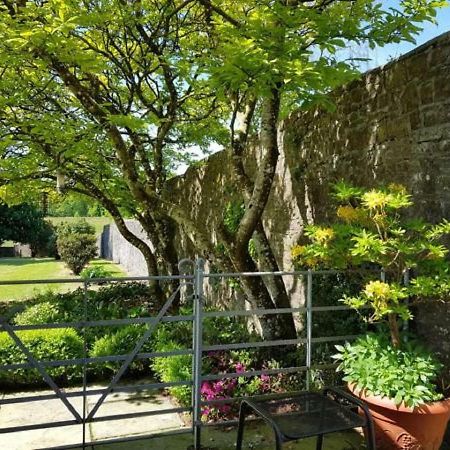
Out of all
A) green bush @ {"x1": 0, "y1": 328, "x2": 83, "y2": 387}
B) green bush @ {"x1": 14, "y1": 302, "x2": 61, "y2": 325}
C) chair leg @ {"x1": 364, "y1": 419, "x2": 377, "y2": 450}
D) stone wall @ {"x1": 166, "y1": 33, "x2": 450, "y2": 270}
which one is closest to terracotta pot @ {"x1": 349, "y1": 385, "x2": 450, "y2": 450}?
chair leg @ {"x1": 364, "y1": 419, "x2": 377, "y2": 450}

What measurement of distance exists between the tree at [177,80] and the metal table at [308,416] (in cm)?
186

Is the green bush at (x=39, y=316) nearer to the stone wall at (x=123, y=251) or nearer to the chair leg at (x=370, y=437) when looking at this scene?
the chair leg at (x=370, y=437)

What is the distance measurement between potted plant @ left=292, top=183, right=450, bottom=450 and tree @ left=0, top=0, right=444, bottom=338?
3.72 ft

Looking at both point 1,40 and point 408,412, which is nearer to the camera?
point 408,412

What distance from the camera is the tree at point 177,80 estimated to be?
3672 mm

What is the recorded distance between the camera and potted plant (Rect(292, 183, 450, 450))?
9.71 ft

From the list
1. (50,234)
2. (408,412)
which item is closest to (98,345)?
(408,412)

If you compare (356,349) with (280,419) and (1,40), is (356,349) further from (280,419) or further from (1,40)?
(1,40)

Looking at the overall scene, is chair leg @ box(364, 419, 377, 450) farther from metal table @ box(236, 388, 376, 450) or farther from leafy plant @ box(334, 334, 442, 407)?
leafy plant @ box(334, 334, 442, 407)

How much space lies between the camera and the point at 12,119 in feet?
21.2

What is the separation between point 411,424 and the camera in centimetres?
296

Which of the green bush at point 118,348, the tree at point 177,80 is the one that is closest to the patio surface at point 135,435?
the green bush at point 118,348

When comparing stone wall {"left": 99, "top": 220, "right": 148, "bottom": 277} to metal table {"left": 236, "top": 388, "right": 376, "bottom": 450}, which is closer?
metal table {"left": 236, "top": 388, "right": 376, "bottom": 450}

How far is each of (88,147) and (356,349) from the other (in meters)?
4.83
